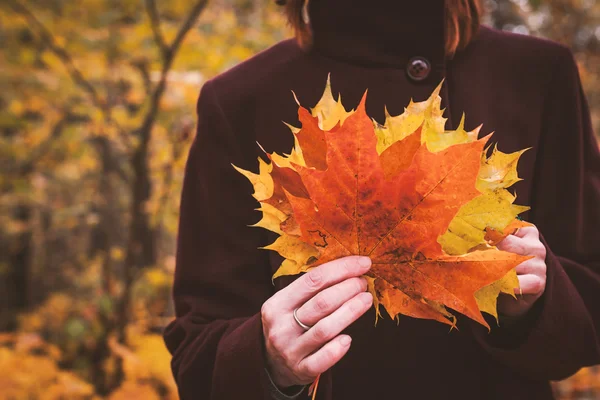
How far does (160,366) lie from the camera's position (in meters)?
4.44

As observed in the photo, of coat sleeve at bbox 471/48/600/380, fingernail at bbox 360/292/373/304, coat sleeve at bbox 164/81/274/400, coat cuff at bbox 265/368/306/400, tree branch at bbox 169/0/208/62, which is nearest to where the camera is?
fingernail at bbox 360/292/373/304

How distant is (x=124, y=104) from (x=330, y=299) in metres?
Result: 6.39

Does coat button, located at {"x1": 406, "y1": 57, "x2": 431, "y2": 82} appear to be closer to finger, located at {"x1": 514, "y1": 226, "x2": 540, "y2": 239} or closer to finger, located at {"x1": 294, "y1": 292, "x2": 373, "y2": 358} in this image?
finger, located at {"x1": 514, "y1": 226, "x2": 540, "y2": 239}

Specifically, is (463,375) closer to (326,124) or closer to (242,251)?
(242,251)

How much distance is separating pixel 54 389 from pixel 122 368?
2.69 feet

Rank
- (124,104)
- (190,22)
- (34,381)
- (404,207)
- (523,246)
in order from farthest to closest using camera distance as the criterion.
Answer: (124,104) < (34,381) < (190,22) < (523,246) < (404,207)

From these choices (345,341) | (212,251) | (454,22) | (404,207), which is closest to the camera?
(404,207)

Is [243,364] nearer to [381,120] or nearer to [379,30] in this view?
[381,120]

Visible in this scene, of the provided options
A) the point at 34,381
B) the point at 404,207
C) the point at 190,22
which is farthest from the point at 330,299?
the point at 34,381

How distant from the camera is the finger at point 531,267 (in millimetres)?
1000

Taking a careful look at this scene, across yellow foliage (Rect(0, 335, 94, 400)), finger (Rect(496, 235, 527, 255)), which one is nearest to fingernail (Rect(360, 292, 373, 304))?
finger (Rect(496, 235, 527, 255))

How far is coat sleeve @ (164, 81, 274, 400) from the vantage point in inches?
50.6

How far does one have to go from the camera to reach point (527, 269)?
1005 millimetres

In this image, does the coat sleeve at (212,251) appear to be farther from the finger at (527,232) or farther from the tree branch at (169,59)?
the tree branch at (169,59)
